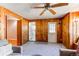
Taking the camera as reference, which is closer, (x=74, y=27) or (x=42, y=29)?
(x=74, y=27)

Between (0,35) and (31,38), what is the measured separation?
588 centimetres

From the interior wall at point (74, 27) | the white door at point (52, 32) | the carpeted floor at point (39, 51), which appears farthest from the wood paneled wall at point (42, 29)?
the interior wall at point (74, 27)

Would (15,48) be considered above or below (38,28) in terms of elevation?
below

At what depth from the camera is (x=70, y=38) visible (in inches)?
233

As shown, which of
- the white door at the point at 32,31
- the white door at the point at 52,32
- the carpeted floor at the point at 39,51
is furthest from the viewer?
the white door at the point at 32,31

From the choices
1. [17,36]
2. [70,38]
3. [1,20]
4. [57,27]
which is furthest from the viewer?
[57,27]

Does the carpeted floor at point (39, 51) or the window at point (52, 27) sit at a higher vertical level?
the window at point (52, 27)

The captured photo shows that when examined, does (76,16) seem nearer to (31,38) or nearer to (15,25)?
(15,25)

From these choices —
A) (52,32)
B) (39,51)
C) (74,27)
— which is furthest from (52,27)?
(39,51)

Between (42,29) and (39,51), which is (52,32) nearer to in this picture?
(42,29)

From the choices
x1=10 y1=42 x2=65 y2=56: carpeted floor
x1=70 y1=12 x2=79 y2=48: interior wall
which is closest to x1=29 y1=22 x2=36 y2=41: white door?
x1=10 y1=42 x2=65 y2=56: carpeted floor

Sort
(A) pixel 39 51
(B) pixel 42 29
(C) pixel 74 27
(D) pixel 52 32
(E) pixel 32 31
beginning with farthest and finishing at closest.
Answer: (E) pixel 32 31, (B) pixel 42 29, (D) pixel 52 32, (C) pixel 74 27, (A) pixel 39 51

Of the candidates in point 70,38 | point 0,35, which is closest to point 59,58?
point 0,35

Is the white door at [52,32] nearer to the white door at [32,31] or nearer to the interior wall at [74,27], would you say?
the white door at [32,31]
